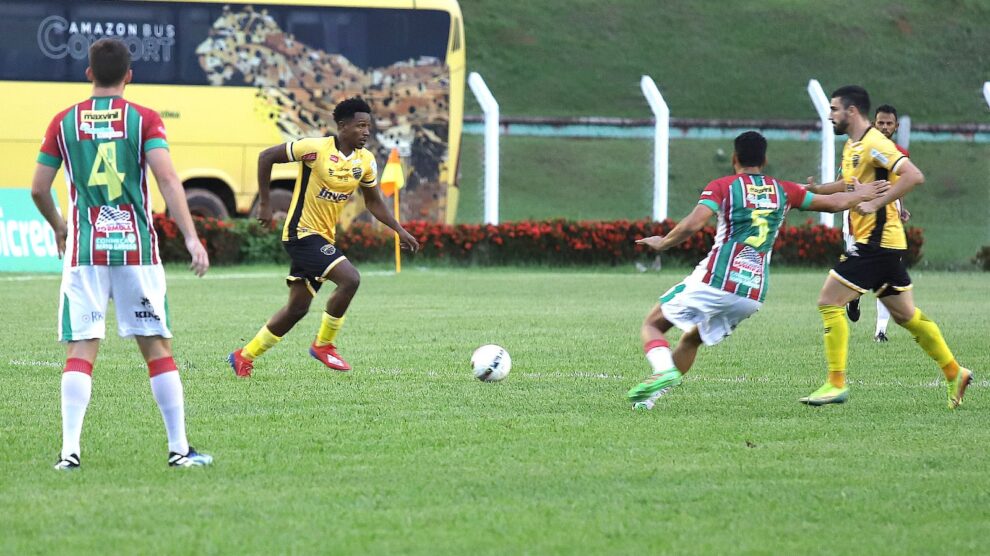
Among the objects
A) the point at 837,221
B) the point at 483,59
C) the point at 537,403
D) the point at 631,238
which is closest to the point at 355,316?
the point at 537,403

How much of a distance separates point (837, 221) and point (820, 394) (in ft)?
90.8

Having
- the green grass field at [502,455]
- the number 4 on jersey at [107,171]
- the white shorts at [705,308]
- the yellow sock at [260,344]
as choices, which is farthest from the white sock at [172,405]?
the yellow sock at [260,344]

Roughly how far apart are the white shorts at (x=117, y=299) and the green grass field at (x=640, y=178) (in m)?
35.5

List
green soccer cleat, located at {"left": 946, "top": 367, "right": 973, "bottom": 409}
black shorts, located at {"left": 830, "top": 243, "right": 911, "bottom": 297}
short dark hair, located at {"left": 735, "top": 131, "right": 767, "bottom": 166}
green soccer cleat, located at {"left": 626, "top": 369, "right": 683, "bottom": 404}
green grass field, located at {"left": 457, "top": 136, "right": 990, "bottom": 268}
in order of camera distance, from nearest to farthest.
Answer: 1. green soccer cleat, located at {"left": 626, "top": 369, "right": 683, "bottom": 404}
2. short dark hair, located at {"left": 735, "top": 131, "right": 767, "bottom": 166}
3. green soccer cleat, located at {"left": 946, "top": 367, "right": 973, "bottom": 409}
4. black shorts, located at {"left": 830, "top": 243, "right": 911, "bottom": 297}
5. green grass field, located at {"left": 457, "top": 136, "right": 990, "bottom": 268}

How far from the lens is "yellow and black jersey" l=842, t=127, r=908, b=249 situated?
8.97 metres

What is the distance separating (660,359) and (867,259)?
1618mm

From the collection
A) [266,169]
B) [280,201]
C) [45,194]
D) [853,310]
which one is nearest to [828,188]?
[266,169]

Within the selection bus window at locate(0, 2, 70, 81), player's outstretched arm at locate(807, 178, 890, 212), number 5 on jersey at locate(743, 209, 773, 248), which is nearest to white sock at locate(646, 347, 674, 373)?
number 5 on jersey at locate(743, 209, 773, 248)

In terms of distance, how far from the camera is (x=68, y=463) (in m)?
6.47

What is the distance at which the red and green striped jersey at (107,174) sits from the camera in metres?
6.35

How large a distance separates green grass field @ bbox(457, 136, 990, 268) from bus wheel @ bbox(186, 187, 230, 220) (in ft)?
54.3

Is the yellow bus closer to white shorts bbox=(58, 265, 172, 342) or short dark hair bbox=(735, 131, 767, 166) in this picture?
short dark hair bbox=(735, 131, 767, 166)

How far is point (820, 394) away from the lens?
348 inches

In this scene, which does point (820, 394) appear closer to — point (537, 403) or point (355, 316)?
point (537, 403)
